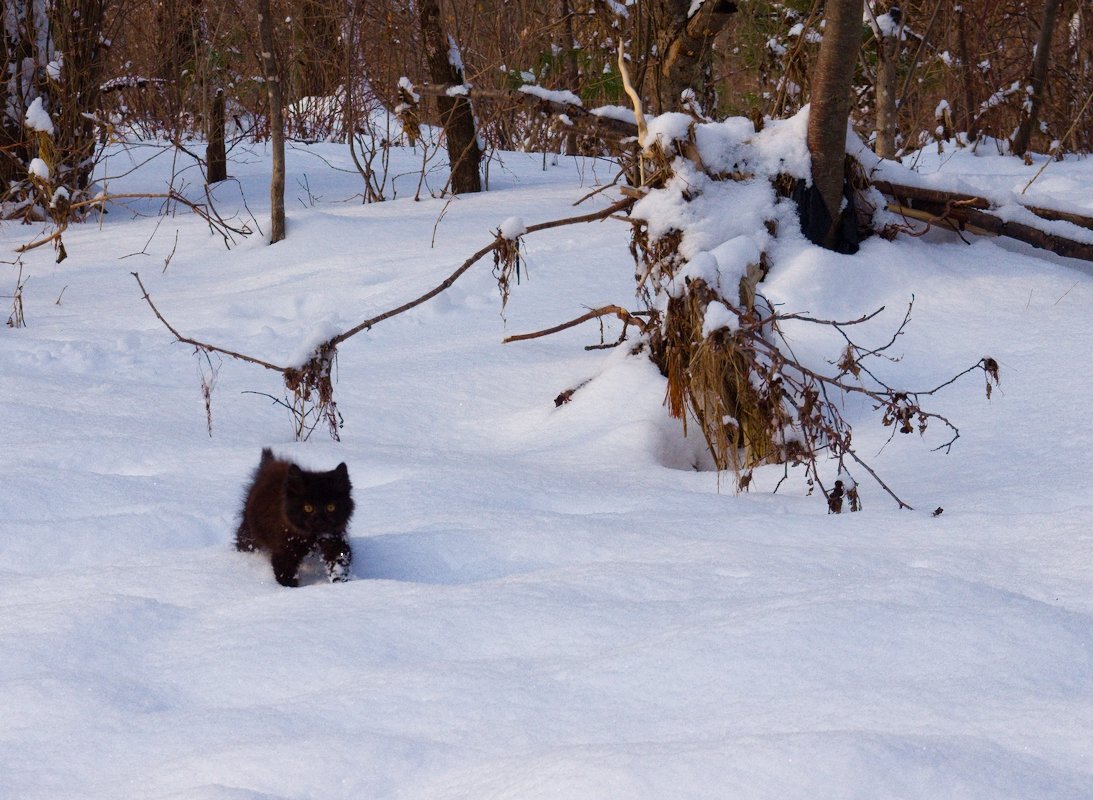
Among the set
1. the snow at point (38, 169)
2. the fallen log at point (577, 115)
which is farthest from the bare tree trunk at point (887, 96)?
the snow at point (38, 169)

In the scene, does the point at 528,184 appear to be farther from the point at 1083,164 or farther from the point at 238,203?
the point at 1083,164

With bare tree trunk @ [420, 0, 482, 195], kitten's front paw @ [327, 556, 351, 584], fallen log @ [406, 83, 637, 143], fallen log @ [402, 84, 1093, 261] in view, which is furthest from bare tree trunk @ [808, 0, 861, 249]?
bare tree trunk @ [420, 0, 482, 195]

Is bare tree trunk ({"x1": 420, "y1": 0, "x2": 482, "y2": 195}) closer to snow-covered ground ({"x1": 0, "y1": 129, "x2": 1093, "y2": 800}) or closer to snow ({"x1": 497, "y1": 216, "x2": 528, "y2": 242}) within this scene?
snow-covered ground ({"x1": 0, "y1": 129, "x2": 1093, "y2": 800})

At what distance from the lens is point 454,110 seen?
9492mm

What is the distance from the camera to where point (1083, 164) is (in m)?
10.2

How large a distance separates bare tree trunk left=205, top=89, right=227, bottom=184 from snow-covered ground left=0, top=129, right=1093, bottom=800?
4234mm

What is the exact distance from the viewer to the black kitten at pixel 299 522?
133 inches

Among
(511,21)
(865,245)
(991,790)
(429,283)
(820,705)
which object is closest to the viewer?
(991,790)

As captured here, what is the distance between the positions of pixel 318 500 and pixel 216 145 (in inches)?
329

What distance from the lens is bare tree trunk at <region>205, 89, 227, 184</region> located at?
35.4 ft

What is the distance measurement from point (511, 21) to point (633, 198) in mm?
9759

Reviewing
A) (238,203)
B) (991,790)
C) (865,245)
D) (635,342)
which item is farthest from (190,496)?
(238,203)

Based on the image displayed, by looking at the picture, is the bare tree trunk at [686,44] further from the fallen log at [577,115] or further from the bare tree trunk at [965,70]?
the bare tree trunk at [965,70]

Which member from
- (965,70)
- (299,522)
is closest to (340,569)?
(299,522)
